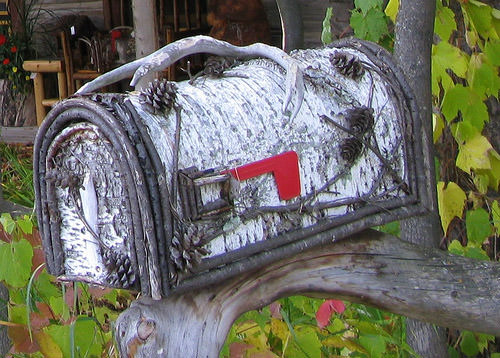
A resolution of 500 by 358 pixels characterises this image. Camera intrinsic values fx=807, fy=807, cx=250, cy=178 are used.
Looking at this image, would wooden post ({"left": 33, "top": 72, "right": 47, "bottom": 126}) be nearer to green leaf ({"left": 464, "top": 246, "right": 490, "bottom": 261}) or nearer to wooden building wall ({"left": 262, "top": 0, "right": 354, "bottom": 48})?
wooden building wall ({"left": 262, "top": 0, "right": 354, "bottom": 48})

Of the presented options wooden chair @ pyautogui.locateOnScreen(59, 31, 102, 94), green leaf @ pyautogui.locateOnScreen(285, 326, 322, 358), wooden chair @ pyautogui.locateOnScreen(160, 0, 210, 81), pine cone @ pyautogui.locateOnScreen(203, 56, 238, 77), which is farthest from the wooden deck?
pine cone @ pyautogui.locateOnScreen(203, 56, 238, 77)

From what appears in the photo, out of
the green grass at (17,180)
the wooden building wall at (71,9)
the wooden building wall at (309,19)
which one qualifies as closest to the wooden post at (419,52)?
the green grass at (17,180)

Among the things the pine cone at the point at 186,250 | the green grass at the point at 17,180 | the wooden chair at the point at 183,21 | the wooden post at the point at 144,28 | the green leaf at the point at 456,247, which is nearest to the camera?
the pine cone at the point at 186,250

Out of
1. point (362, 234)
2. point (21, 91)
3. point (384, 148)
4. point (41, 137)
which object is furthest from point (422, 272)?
point (21, 91)

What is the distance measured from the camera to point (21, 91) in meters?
6.00

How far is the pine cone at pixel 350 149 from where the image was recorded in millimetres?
1090

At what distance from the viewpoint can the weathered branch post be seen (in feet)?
3.01

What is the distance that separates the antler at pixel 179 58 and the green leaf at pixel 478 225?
92cm

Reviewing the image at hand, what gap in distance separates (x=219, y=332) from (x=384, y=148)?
35 centimetres

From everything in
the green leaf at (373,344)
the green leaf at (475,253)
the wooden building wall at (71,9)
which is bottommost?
the green leaf at (373,344)

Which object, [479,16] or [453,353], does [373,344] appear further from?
[479,16]

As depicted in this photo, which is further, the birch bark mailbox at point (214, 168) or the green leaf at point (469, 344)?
the green leaf at point (469, 344)

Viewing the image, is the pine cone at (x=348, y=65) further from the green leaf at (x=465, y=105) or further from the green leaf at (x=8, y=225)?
the green leaf at (x=8, y=225)

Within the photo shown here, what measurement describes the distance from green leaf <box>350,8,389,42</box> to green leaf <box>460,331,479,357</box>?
76 cm
